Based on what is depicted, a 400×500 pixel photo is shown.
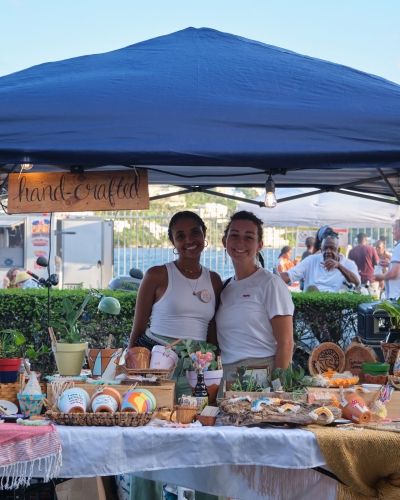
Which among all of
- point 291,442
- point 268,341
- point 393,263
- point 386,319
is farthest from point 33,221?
point 291,442

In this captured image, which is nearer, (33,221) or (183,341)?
(183,341)

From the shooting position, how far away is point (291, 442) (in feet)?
7.80

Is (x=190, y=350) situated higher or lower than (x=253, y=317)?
lower

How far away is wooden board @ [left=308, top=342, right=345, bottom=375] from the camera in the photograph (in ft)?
10.2

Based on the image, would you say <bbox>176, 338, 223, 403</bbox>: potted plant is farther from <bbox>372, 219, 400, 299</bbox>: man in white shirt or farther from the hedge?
<bbox>372, 219, 400, 299</bbox>: man in white shirt

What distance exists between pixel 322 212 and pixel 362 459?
268 inches

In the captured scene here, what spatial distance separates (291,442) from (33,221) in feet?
33.6

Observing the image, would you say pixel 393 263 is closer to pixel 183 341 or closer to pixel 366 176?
pixel 366 176

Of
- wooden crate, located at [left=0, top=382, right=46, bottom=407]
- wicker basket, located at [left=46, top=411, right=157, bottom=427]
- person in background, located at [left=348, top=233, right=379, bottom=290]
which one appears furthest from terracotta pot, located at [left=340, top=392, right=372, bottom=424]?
person in background, located at [left=348, top=233, right=379, bottom=290]

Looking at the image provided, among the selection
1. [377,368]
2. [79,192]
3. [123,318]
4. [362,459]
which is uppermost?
[79,192]

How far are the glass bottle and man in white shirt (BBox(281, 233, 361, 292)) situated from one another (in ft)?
14.5

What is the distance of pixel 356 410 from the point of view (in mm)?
2580

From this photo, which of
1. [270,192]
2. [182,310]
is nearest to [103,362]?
[182,310]

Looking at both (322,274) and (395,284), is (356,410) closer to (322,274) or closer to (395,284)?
(395,284)
